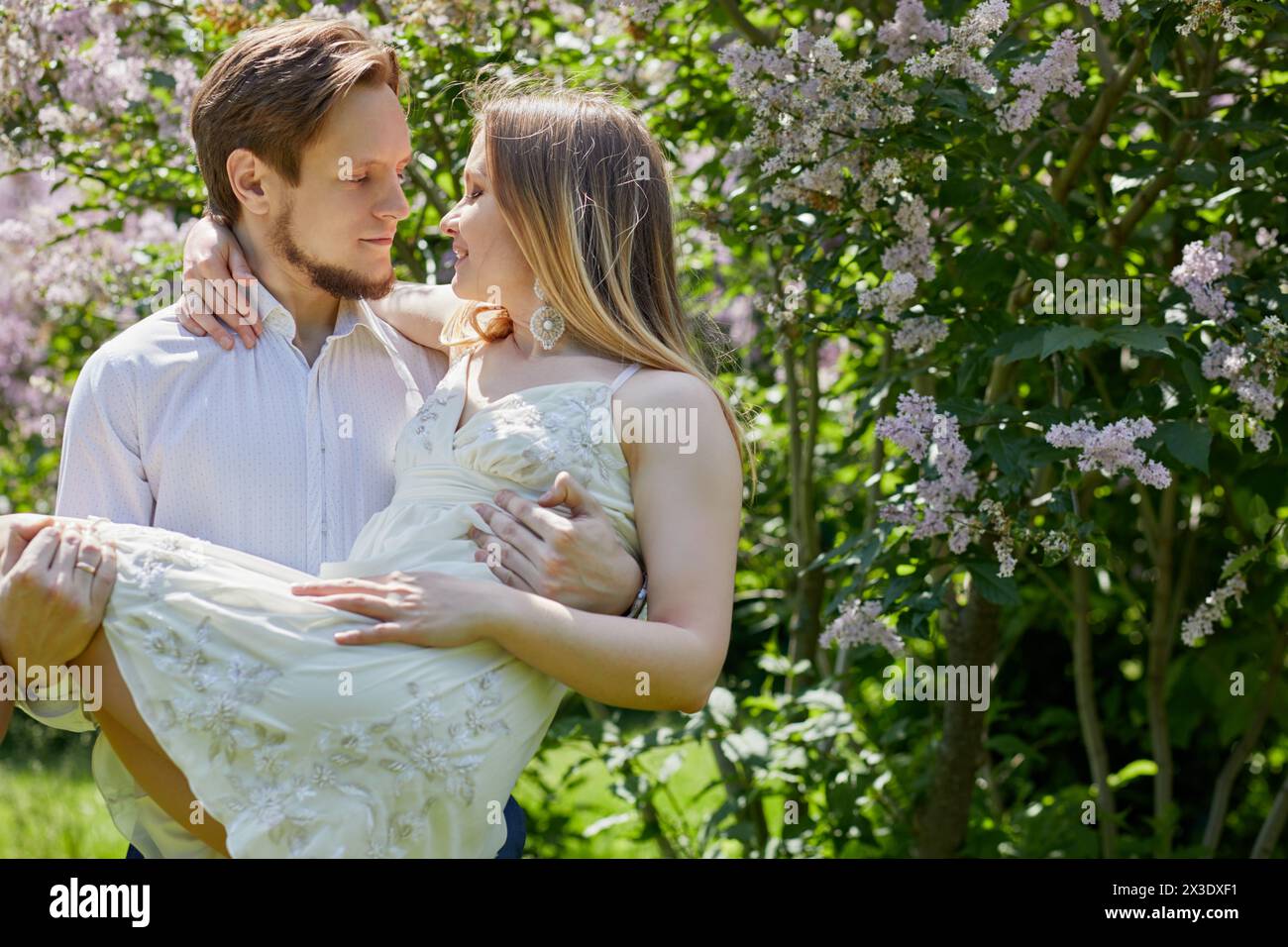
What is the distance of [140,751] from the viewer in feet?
6.44

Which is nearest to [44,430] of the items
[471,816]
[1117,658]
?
[471,816]

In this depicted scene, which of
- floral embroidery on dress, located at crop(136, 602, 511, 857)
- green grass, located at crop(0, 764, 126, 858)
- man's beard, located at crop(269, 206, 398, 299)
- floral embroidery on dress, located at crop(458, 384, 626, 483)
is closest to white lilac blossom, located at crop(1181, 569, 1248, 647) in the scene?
floral embroidery on dress, located at crop(458, 384, 626, 483)

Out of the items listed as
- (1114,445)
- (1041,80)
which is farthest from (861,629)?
(1041,80)

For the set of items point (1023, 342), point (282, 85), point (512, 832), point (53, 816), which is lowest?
point (53, 816)

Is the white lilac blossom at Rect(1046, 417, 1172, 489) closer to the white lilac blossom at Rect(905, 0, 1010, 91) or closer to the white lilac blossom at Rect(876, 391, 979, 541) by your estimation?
the white lilac blossom at Rect(876, 391, 979, 541)

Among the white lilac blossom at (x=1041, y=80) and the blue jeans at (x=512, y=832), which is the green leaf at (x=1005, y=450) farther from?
the blue jeans at (x=512, y=832)

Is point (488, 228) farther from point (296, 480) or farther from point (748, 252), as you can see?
point (748, 252)

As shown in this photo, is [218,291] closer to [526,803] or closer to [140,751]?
[140,751]

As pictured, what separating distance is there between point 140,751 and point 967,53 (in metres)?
1.85

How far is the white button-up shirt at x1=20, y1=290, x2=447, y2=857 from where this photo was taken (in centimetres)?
208

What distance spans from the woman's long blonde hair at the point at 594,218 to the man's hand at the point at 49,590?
780mm

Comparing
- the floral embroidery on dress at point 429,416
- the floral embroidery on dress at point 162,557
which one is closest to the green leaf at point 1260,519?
the floral embroidery on dress at point 429,416

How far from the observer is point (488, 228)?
2193 millimetres
